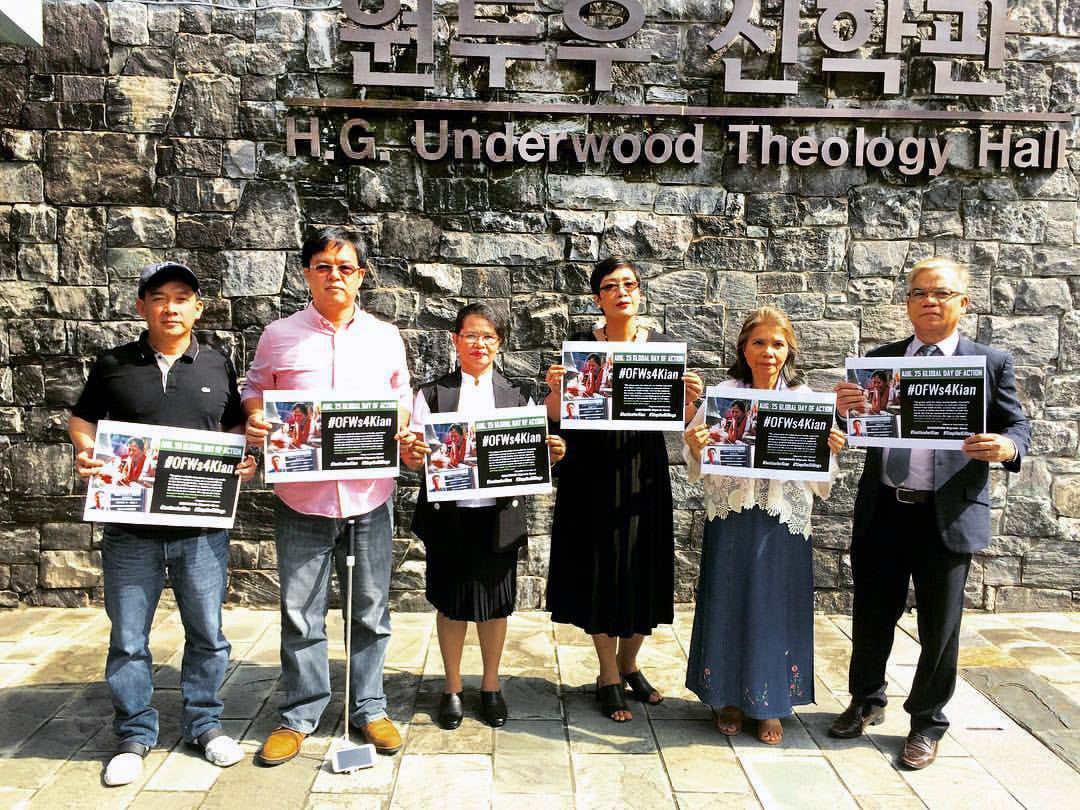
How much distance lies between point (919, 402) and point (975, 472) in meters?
0.35

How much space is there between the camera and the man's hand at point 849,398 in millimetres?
2832

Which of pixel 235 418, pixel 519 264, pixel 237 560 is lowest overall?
pixel 237 560

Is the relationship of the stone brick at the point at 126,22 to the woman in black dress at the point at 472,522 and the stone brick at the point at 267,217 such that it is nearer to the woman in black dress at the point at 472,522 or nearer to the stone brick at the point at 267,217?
the stone brick at the point at 267,217

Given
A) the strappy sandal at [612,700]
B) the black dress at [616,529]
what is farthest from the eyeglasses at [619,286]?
the strappy sandal at [612,700]

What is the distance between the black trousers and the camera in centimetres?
283

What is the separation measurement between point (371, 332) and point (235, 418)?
598mm

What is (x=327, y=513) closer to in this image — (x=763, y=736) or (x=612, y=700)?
(x=612, y=700)

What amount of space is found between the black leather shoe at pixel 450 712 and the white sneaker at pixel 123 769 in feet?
3.54

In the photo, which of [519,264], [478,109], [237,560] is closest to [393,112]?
[478,109]

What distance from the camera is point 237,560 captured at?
14.6 feet

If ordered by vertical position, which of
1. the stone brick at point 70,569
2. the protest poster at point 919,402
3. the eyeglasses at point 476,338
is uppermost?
the eyeglasses at point 476,338

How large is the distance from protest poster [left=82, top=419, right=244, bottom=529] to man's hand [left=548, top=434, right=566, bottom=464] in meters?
1.12

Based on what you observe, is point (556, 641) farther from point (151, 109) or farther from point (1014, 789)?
point (151, 109)

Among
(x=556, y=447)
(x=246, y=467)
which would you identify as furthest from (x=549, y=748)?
(x=246, y=467)
